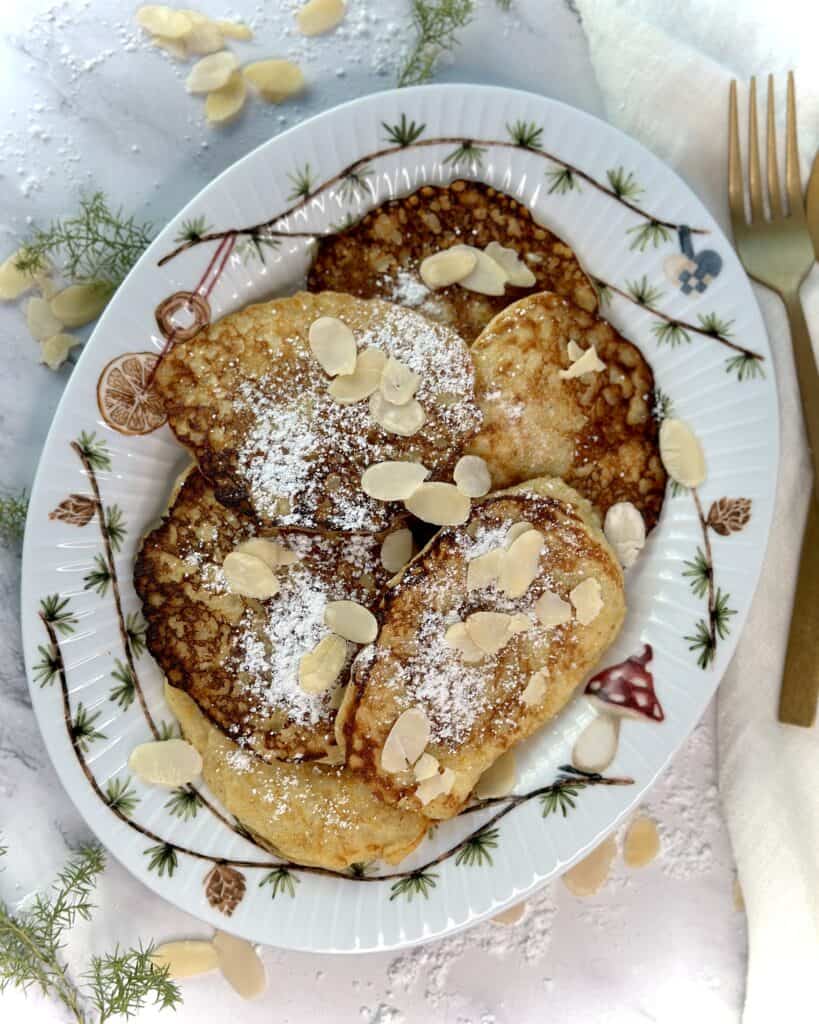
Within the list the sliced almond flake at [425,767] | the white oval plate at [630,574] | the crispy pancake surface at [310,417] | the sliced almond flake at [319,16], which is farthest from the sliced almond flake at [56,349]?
the sliced almond flake at [425,767]

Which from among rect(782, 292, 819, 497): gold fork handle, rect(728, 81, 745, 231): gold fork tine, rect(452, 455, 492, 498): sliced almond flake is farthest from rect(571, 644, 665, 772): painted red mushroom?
rect(728, 81, 745, 231): gold fork tine

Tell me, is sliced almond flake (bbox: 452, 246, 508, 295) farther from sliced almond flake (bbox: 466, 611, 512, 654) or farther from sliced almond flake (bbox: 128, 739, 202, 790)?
sliced almond flake (bbox: 128, 739, 202, 790)

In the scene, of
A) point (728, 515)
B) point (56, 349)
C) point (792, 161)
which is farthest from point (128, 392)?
point (792, 161)

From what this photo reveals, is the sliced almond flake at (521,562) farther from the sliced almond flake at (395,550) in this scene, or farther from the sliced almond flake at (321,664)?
the sliced almond flake at (321,664)

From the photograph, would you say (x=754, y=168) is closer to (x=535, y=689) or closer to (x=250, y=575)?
(x=535, y=689)

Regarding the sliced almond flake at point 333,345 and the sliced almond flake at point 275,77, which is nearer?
the sliced almond flake at point 333,345

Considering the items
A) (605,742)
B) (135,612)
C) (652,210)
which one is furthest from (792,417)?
(135,612)

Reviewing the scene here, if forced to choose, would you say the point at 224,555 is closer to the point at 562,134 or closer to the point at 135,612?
the point at 135,612
